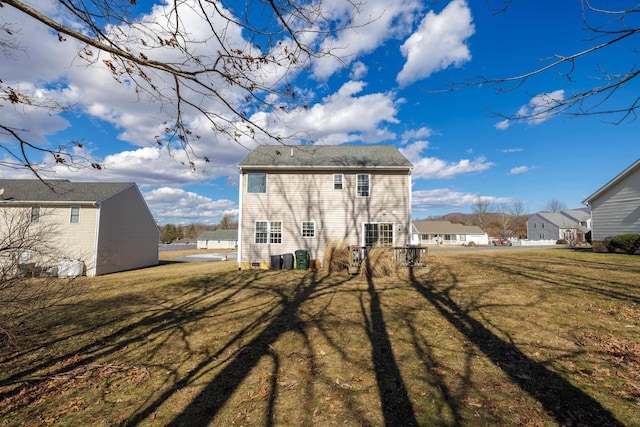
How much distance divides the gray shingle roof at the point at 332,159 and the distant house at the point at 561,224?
4244cm

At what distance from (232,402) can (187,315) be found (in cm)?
433

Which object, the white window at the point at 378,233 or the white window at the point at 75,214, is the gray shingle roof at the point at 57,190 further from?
the white window at the point at 378,233

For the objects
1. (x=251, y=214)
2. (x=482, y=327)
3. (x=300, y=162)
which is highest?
(x=300, y=162)

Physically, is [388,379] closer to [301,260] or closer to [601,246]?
[301,260]

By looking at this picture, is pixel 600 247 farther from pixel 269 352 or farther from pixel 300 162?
pixel 269 352

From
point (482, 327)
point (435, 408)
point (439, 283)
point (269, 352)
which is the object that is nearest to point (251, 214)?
point (439, 283)

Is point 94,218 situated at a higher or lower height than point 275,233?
higher

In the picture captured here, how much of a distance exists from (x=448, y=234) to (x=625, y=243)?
44.4 metres

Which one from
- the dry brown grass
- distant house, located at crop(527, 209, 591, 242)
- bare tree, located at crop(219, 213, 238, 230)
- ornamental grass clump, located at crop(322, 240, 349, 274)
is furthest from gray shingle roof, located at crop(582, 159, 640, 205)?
bare tree, located at crop(219, 213, 238, 230)

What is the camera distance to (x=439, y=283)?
404 inches

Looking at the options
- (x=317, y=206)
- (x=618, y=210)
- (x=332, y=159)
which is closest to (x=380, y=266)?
(x=317, y=206)

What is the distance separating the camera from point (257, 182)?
53.2 feet

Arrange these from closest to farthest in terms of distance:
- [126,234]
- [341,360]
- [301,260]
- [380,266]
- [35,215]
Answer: [341,360] < [35,215] < [380,266] < [301,260] < [126,234]

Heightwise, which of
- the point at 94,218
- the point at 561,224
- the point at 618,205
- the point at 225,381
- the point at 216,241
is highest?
the point at 561,224
